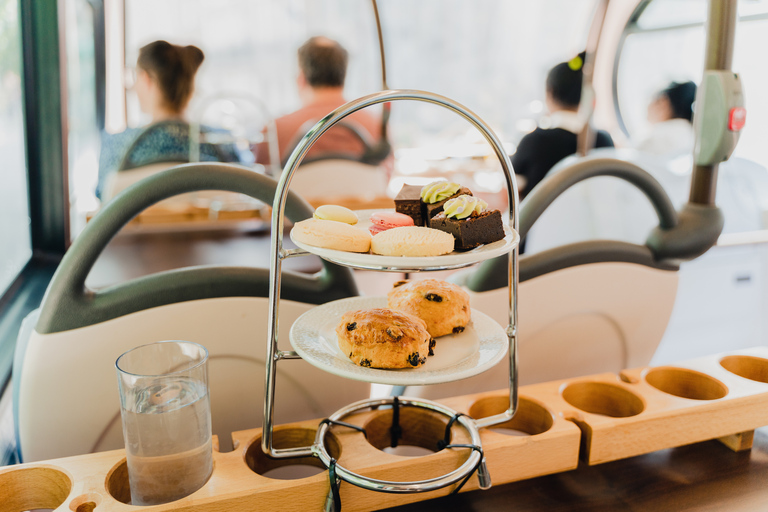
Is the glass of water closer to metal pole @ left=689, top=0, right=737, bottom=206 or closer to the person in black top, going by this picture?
metal pole @ left=689, top=0, right=737, bottom=206

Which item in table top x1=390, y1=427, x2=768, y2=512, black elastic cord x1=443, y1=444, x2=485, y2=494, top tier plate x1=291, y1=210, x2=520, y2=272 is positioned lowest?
table top x1=390, y1=427, x2=768, y2=512

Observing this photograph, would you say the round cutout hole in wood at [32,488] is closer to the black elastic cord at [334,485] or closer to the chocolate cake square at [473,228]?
the black elastic cord at [334,485]

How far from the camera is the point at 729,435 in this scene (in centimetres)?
75

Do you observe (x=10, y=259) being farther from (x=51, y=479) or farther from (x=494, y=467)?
(x=494, y=467)

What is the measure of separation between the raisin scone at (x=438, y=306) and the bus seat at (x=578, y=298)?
0.23 m

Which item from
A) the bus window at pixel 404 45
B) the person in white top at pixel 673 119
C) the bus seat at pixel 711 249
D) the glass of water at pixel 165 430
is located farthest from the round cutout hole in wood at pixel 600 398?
the bus window at pixel 404 45

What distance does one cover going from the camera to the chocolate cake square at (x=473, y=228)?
0.52 m

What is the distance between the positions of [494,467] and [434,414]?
0.10 m

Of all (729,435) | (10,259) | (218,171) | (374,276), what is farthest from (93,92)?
(729,435)

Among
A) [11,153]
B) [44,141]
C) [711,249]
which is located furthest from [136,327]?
[711,249]

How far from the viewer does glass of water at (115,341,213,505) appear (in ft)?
1.68

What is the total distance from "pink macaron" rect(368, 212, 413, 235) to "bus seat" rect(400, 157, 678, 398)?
30cm

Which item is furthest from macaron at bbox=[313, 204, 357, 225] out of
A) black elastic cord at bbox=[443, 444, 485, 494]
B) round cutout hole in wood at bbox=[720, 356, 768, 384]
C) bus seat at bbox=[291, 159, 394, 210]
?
bus seat at bbox=[291, 159, 394, 210]

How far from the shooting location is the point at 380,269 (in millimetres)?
461
